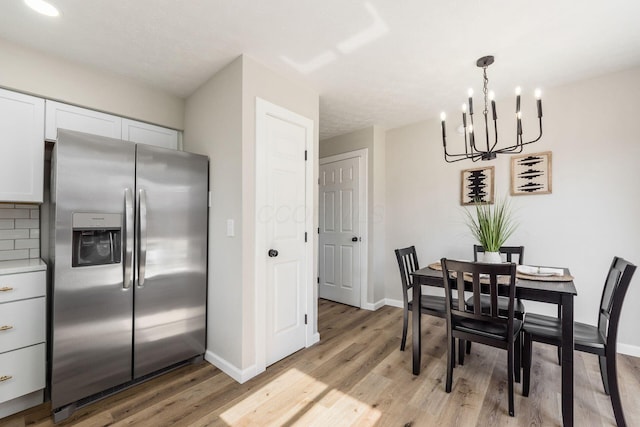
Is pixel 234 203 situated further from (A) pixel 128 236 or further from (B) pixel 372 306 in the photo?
(B) pixel 372 306

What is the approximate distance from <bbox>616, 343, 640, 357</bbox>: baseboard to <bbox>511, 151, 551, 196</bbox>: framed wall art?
57.6 inches

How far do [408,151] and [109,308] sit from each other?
3.52m

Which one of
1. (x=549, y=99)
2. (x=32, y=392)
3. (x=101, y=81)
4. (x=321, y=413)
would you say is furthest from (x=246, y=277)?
(x=549, y=99)

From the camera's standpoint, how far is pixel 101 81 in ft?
7.93

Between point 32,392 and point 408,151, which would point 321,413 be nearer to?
point 32,392

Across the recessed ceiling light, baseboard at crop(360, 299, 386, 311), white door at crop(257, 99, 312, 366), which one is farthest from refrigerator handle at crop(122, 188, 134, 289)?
baseboard at crop(360, 299, 386, 311)

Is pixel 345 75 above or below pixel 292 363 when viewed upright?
above

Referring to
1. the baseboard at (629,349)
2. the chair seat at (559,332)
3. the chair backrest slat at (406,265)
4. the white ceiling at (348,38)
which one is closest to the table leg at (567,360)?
the chair seat at (559,332)

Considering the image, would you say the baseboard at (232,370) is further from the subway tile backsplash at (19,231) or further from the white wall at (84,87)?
the white wall at (84,87)

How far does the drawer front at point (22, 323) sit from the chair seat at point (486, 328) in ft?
9.15

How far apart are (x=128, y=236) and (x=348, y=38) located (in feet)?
6.88

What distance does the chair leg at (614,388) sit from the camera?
1574mm

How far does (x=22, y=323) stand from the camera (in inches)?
69.9

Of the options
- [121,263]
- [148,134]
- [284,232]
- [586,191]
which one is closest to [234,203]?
[284,232]
